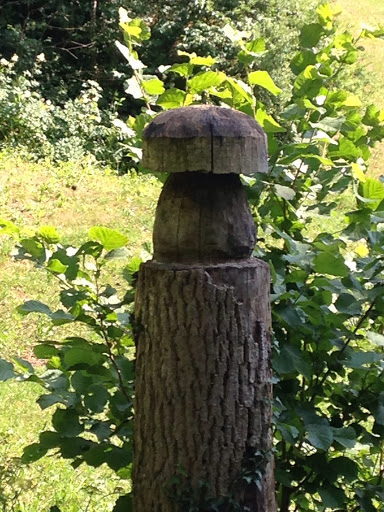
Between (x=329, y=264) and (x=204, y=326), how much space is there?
1.41 ft

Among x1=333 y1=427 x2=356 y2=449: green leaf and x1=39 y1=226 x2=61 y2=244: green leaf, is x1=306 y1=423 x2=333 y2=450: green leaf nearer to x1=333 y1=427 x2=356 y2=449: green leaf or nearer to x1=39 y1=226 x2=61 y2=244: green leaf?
x1=333 y1=427 x2=356 y2=449: green leaf

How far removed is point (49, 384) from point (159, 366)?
0.43m

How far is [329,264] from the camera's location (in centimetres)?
192

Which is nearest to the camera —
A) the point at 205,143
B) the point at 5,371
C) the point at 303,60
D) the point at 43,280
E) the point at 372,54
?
the point at 205,143

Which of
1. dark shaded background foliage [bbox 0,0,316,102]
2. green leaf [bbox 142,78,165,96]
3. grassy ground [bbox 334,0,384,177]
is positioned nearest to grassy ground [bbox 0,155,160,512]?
green leaf [bbox 142,78,165,96]

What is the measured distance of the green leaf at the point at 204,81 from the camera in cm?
214

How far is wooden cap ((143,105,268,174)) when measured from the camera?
5.49 feet

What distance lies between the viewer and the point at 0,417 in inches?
167

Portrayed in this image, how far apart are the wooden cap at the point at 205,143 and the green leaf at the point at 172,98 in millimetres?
499

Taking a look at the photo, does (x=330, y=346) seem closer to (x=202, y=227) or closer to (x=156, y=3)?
(x=202, y=227)

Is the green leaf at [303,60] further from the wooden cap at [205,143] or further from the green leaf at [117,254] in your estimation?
the green leaf at [117,254]

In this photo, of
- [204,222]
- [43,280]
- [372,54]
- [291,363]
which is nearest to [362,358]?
[291,363]

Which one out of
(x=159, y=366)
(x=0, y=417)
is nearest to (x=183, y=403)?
(x=159, y=366)

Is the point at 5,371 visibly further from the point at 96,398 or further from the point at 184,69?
the point at 184,69
